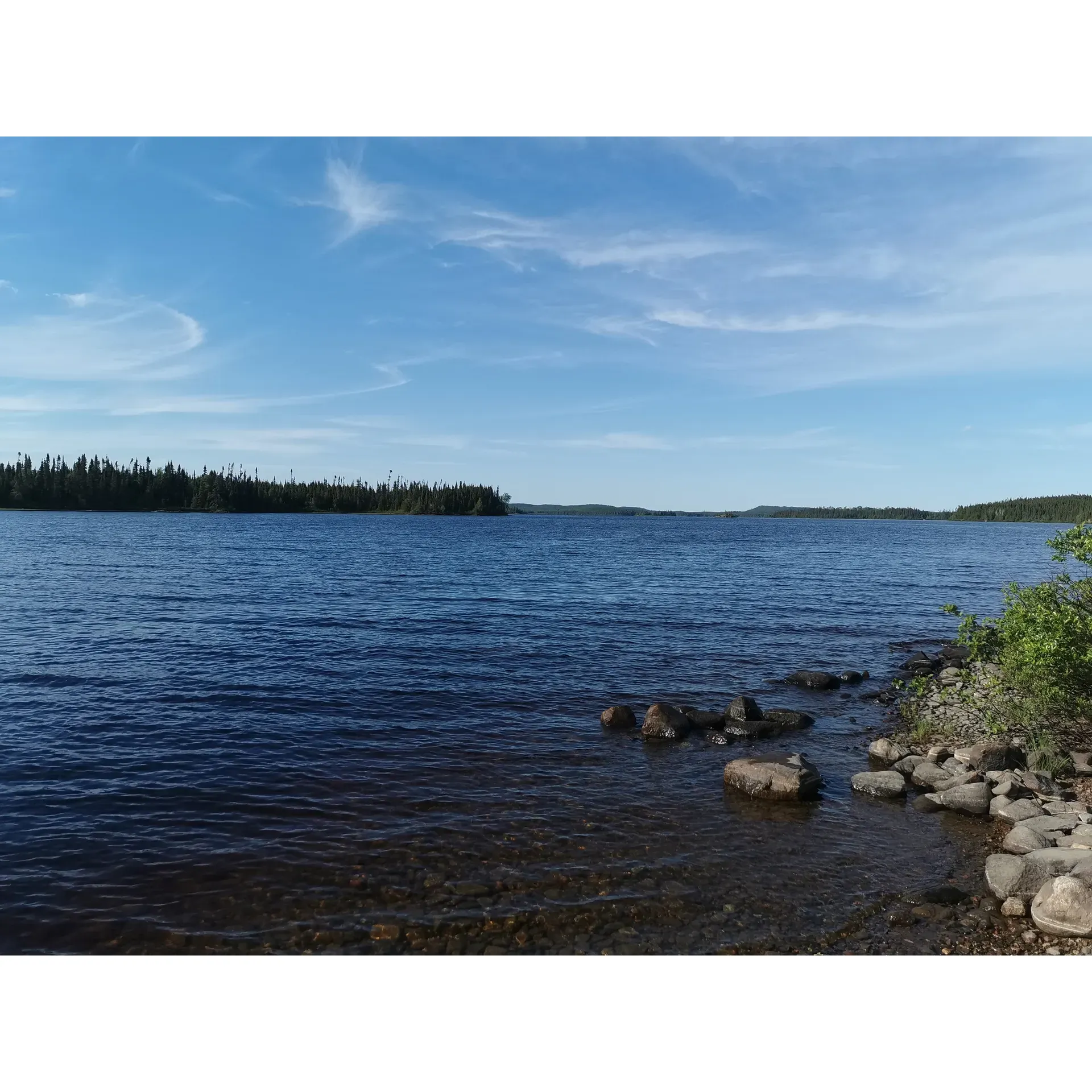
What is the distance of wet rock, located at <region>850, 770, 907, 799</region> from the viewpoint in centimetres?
1697

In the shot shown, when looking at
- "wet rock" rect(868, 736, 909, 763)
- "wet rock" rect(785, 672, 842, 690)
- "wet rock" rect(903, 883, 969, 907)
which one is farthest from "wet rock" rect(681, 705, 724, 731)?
"wet rock" rect(903, 883, 969, 907)

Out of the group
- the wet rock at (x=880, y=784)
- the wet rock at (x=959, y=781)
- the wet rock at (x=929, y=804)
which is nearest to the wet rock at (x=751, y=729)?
the wet rock at (x=880, y=784)

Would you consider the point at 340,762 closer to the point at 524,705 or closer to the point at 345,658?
the point at 524,705

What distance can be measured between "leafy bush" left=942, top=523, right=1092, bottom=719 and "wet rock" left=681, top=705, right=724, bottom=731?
7661mm

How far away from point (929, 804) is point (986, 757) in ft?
9.79

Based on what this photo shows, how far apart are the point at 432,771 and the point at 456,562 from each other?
198ft

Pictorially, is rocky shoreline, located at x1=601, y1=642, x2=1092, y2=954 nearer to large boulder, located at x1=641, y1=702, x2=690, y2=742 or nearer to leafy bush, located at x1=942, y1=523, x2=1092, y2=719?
large boulder, located at x1=641, y1=702, x2=690, y2=742

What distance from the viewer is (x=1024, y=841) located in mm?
13570

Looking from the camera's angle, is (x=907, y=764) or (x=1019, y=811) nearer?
(x=1019, y=811)

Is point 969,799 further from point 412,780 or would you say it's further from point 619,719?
point 412,780

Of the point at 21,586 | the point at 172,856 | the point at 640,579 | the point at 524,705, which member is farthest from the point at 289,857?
the point at 640,579

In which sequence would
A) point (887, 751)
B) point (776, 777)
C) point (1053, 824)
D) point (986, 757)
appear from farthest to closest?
1. point (887, 751)
2. point (986, 757)
3. point (776, 777)
4. point (1053, 824)

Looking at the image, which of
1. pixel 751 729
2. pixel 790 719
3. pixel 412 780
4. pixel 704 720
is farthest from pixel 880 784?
pixel 412 780

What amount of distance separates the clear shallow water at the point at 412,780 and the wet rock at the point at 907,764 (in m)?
1.17
